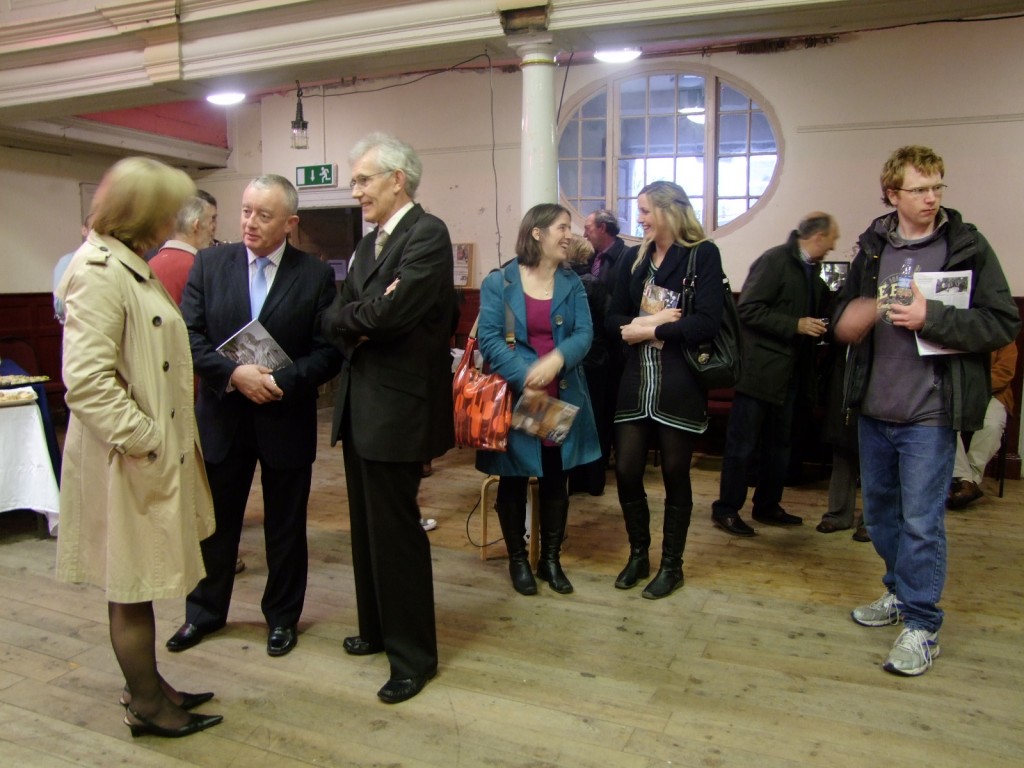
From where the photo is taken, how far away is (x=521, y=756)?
220 cm

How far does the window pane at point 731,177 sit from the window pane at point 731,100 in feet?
1.32

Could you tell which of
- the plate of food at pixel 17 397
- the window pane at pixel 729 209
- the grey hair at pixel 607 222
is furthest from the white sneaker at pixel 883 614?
the window pane at pixel 729 209

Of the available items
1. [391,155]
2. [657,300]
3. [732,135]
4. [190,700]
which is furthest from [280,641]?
[732,135]

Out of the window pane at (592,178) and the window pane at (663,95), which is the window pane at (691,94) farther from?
the window pane at (592,178)

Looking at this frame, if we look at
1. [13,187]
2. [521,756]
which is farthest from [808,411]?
[13,187]

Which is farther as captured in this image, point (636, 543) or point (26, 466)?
point (26, 466)

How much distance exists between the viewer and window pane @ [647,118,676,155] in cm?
692

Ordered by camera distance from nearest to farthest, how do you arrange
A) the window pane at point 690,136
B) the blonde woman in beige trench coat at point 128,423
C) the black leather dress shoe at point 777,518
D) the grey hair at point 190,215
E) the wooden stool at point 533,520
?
1. the blonde woman in beige trench coat at point 128,423
2. the grey hair at point 190,215
3. the wooden stool at point 533,520
4. the black leather dress shoe at point 777,518
5. the window pane at point 690,136

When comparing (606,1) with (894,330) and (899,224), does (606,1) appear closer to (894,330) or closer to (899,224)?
(899,224)

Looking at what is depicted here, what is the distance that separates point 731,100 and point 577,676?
17.6 feet

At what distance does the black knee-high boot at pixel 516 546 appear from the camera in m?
3.34

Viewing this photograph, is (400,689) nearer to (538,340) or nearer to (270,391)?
(270,391)

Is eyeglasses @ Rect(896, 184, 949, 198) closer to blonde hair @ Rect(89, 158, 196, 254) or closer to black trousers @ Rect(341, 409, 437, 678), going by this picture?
black trousers @ Rect(341, 409, 437, 678)

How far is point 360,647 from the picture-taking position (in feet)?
9.26
